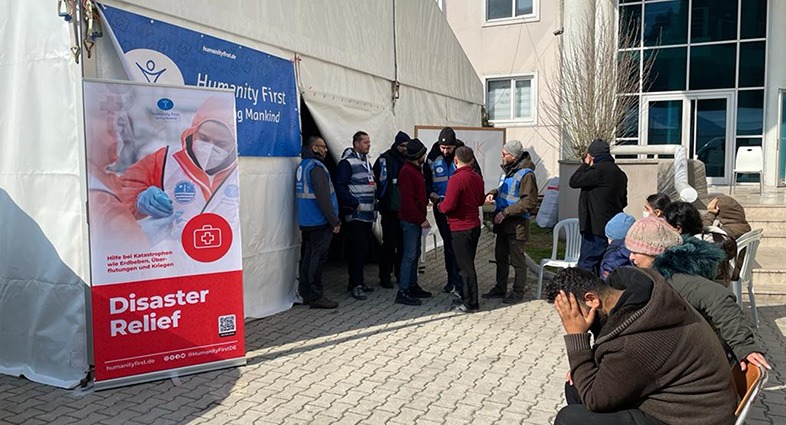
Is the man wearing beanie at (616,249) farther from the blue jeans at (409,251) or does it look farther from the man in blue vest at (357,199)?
the man in blue vest at (357,199)

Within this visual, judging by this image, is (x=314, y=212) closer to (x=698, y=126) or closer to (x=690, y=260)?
(x=690, y=260)

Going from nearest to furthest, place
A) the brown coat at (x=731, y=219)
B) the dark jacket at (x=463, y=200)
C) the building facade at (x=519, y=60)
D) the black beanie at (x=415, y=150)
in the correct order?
the brown coat at (x=731, y=219) < the dark jacket at (x=463, y=200) < the black beanie at (x=415, y=150) < the building facade at (x=519, y=60)

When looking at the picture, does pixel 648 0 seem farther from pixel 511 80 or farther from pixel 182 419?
pixel 182 419

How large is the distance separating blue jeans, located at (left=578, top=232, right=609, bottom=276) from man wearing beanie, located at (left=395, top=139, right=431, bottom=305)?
5.60 feet

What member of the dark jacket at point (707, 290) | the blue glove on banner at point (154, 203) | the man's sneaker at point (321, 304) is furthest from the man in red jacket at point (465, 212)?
Result: the dark jacket at point (707, 290)

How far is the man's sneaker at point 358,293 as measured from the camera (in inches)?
289

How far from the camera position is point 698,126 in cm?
1725

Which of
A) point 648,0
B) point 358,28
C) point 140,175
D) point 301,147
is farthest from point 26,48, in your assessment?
point 648,0

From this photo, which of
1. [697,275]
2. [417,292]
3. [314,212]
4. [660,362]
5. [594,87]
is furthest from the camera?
[594,87]

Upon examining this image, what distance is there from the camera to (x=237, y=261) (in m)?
5.05

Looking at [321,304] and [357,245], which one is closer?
[321,304]

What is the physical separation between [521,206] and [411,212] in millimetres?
1162

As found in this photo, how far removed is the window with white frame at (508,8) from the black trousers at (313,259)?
533 inches

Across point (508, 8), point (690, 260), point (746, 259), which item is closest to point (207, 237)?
point (690, 260)
